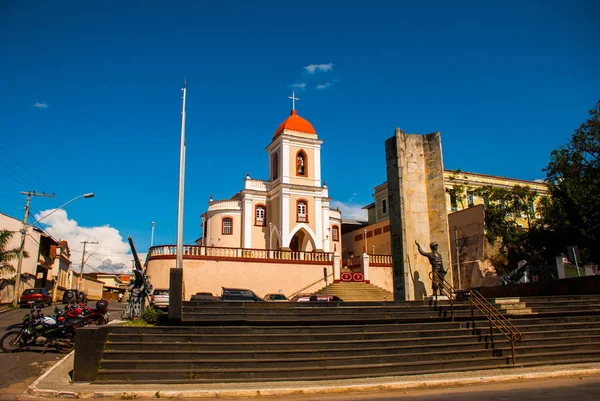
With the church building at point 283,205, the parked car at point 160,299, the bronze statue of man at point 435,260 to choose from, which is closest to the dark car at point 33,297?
the parked car at point 160,299

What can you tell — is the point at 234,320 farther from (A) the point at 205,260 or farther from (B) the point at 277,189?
(B) the point at 277,189

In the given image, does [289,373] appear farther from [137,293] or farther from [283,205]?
[283,205]

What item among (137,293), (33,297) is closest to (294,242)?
(33,297)

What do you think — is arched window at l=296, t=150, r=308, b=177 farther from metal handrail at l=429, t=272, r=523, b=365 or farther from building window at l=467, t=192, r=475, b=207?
metal handrail at l=429, t=272, r=523, b=365

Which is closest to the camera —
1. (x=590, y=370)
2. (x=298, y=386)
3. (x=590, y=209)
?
(x=298, y=386)

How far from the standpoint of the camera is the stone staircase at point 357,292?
1139 inches

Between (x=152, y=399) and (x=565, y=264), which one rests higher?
(x=565, y=264)

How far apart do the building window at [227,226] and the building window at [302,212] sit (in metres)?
5.78

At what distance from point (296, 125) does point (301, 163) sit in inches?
135

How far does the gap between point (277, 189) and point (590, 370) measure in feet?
96.8

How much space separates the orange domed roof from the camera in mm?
40375

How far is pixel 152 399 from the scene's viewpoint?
834cm

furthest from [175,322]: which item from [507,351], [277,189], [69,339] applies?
[277,189]

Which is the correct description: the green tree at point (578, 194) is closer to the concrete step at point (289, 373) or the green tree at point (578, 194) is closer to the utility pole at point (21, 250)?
the concrete step at point (289, 373)
